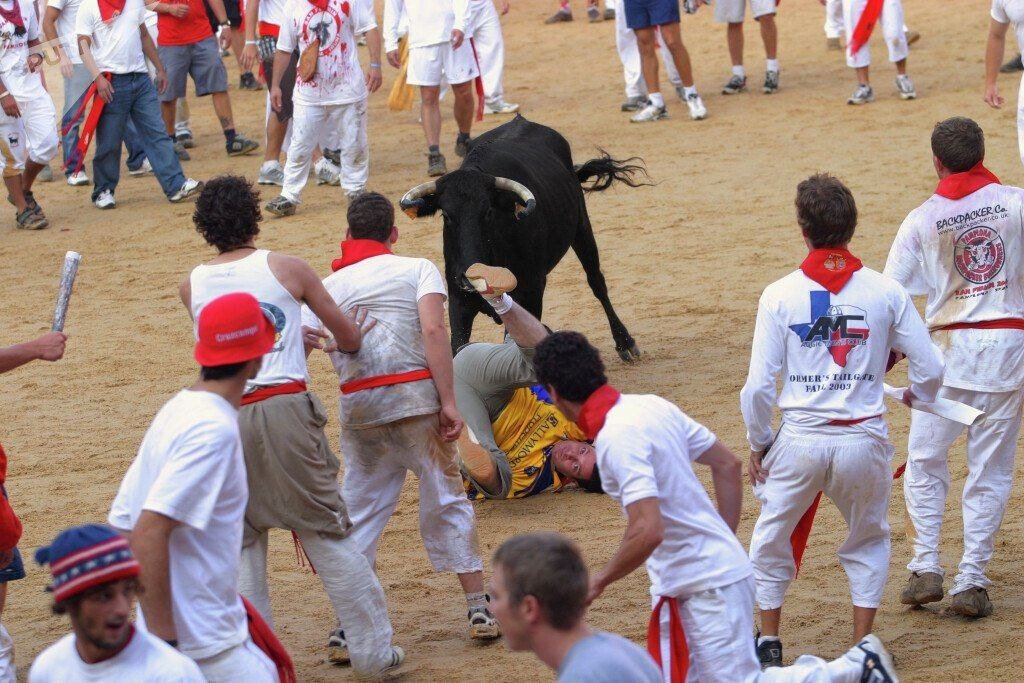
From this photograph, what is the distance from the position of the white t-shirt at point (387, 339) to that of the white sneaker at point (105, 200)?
8513 millimetres

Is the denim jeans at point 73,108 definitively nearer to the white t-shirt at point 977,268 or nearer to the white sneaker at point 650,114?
the white sneaker at point 650,114

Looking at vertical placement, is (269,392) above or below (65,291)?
below

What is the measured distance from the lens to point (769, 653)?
200 inches

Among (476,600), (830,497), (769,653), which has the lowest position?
(476,600)

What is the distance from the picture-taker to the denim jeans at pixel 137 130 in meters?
12.6

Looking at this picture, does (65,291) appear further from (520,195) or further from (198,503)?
(520,195)

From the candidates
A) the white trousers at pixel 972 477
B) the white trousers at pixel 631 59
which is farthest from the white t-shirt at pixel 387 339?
the white trousers at pixel 631 59

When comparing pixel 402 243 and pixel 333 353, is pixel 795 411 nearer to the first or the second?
pixel 333 353

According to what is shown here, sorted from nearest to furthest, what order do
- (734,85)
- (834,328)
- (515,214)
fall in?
(834,328)
(515,214)
(734,85)

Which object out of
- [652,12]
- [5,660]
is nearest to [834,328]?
[5,660]

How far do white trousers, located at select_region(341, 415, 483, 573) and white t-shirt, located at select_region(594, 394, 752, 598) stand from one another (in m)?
1.52

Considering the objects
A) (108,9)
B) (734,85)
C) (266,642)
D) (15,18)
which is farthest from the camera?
(734,85)

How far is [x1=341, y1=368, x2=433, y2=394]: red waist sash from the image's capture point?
5473mm

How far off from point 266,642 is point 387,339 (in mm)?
1700
